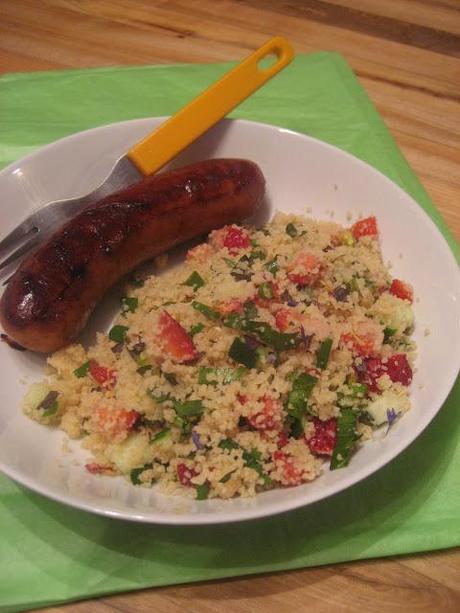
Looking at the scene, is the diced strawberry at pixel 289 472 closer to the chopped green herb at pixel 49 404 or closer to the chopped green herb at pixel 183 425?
the chopped green herb at pixel 183 425

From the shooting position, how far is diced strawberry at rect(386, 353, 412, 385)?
1.45 metres

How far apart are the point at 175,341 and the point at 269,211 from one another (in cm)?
→ 70

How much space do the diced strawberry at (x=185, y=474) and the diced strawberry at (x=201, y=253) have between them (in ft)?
2.10

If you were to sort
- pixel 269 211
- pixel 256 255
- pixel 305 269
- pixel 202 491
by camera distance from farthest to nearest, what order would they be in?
pixel 269 211
pixel 256 255
pixel 305 269
pixel 202 491

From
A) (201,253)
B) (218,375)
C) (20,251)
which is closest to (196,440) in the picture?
(218,375)

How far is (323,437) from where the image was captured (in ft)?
4.36

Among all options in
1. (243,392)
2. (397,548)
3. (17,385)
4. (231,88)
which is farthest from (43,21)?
(397,548)

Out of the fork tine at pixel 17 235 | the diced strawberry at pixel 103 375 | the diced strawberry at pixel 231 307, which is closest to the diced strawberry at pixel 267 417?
the diced strawberry at pixel 231 307

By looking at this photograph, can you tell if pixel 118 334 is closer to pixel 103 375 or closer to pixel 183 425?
pixel 103 375

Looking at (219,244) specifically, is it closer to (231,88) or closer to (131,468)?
(231,88)

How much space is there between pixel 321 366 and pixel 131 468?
1.62ft

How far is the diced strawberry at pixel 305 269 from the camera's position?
156 centimetres

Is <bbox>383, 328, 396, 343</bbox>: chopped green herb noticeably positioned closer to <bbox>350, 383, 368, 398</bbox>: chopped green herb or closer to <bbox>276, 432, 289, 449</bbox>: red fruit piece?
<bbox>350, 383, 368, 398</bbox>: chopped green herb

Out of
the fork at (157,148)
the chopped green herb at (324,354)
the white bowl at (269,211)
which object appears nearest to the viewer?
the white bowl at (269,211)
